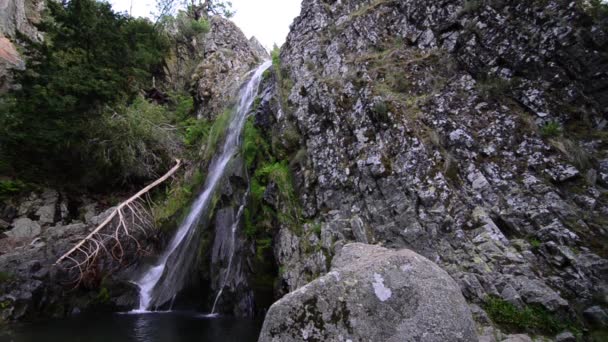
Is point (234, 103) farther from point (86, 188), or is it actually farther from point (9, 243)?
point (9, 243)

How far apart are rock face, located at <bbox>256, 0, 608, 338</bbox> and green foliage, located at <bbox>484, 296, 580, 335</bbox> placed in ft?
0.46

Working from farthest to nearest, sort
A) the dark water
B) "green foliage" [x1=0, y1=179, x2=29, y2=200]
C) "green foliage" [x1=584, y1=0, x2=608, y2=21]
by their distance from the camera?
1. "green foliage" [x1=0, y1=179, x2=29, y2=200]
2. the dark water
3. "green foliage" [x1=584, y1=0, x2=608, y2=21]

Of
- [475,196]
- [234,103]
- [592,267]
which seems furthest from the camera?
[234,103]

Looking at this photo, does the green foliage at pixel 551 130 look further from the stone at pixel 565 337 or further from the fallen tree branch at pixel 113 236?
the fallen tree branch at pixel 113 236

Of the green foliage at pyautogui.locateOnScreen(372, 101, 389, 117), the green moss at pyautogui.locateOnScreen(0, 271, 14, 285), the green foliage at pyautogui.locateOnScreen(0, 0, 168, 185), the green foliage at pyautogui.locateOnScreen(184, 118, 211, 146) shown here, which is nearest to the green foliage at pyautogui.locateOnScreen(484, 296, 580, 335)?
the green foliage at pyautogui.locateOnScreen(372, 101, 389, 117)

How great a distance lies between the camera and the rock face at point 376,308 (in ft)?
12.6

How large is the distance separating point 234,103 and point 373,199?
9961 millimetres

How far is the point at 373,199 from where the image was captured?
25.4ft

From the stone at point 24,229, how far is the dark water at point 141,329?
12.4 feet

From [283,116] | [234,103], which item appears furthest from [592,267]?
[234,103]

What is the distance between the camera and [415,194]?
718cm

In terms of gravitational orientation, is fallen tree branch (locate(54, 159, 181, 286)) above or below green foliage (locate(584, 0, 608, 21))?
below

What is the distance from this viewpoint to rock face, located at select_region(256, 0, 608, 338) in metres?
5.68

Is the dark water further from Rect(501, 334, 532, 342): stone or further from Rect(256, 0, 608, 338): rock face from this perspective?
Rect(501, 334, 532, 342): stone
